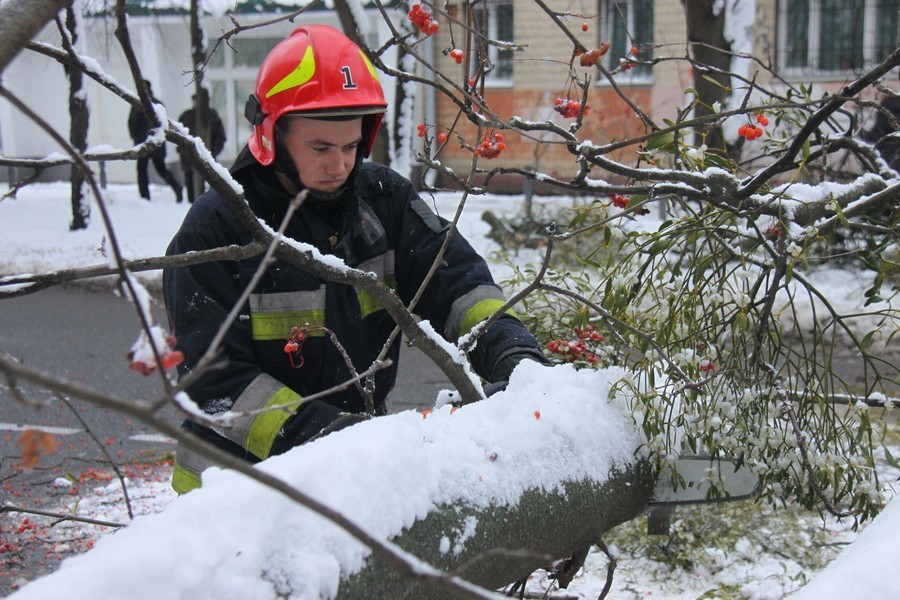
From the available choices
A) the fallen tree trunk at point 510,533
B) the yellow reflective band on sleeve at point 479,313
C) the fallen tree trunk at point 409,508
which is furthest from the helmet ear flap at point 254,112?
the fallen tree trunk at point 510,533

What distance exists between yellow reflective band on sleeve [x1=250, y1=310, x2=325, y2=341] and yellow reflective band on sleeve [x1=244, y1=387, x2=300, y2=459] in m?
0.26

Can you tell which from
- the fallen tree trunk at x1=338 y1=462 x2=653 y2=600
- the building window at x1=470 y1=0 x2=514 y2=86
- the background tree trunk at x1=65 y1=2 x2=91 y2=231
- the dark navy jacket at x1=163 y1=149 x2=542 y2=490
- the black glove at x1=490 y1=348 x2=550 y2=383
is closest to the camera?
the fallen tree trunk at x1=338 y1=462 x2=653 y2=600

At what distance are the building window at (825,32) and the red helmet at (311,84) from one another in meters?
13.8

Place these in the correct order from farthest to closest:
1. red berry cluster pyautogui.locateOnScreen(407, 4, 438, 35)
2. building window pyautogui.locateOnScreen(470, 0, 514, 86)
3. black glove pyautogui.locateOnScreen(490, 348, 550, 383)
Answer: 1. building window pyautogui.locateOnScreen(470, 0, 514, 86)
2. red berry cluster pyautogui.locateOnScreen(407, 4, 438, 35)
3. black glove pyautogui.locateOnScreen(490, 348, 550, 383)

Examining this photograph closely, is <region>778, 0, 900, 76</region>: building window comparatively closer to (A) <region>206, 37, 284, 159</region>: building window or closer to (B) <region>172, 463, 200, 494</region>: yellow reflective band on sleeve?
(A) <region>206, 37, 284, 159</region>: building window

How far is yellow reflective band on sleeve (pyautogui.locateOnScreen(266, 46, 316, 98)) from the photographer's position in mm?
2361

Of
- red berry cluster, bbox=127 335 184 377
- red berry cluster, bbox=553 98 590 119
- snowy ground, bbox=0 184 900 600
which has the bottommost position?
snowy ground, bbox=0 184 900 600

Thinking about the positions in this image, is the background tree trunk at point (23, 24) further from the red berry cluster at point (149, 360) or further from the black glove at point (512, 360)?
the black glove at point (512, 360)

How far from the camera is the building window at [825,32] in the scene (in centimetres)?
1458

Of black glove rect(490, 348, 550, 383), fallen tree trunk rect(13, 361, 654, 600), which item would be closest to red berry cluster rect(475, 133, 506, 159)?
black glove rect(490, 348, 550, 383)

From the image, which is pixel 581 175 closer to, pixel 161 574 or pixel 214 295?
pixel 214 295

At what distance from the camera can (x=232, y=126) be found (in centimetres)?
1898

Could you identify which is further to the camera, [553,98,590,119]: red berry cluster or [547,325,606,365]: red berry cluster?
[553,98,590,119]: red berry cluster

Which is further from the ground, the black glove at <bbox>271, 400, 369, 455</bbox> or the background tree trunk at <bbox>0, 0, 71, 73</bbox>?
the background tree trunk at <bbox>0, 0, 71, 73</bbox>
